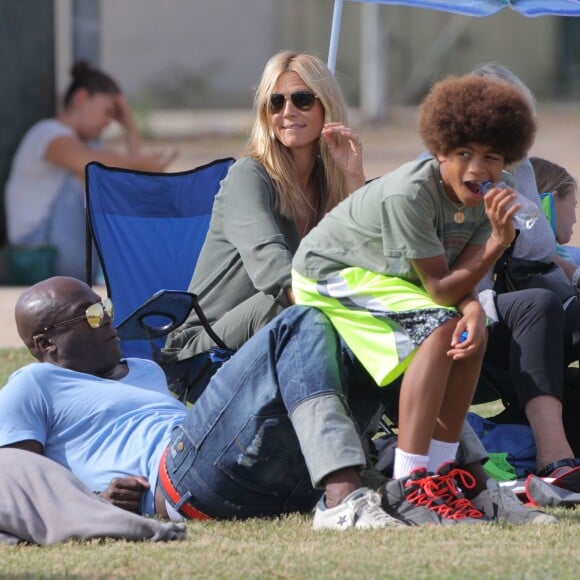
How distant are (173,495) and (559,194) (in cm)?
219

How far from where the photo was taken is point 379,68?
25.4 meters

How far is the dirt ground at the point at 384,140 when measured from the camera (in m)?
18.4

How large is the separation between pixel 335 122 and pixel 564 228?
1008mm

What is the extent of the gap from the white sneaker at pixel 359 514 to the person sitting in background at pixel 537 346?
0.98 m

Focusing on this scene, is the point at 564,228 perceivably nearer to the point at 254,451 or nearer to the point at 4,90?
the point at 254,451

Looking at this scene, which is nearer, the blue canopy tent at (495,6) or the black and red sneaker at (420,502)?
the black and red sneaker at (420,502)

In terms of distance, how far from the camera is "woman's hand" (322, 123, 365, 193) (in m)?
5.00

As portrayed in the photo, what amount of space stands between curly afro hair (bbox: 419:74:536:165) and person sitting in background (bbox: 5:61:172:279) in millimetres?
6355

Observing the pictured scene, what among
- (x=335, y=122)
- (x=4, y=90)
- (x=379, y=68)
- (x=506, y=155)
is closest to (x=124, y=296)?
(x=335, y=122)

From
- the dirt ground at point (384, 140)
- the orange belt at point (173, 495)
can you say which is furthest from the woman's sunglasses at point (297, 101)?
the dirt ground at point (384, 140)

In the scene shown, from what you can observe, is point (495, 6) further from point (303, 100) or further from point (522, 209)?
point (522, 209)

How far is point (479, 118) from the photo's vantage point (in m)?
3.67

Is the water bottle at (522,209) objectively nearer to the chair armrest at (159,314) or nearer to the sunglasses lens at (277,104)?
the chair armrest at (159,314)

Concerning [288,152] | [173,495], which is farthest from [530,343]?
[173,495]
